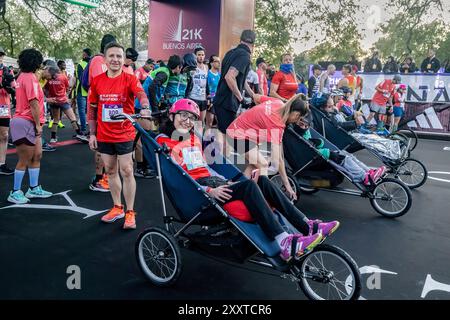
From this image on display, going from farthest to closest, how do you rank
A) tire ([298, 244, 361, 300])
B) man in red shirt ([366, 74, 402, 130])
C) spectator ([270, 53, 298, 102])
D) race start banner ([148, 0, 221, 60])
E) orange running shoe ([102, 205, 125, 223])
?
race start banner ([148, 0, 221, 60]) → man in red shirt ([366, 74, 402, 130]) → spectator ([270, 53, 298, 102]) → orange running shoe ([102, 205, 125, 223]) → tire ([298, 244, 361, 300])

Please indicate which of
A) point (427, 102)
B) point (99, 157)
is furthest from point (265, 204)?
point (427, 102)

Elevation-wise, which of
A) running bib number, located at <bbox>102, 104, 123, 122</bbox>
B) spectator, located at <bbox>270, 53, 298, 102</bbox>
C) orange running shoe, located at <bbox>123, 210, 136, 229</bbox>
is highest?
spectator, located at <bbox>270, 53, 298, 102</bbox>

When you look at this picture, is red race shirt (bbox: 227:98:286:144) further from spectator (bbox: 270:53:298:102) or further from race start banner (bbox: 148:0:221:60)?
race start banner (bbox: 148:0:221:60)

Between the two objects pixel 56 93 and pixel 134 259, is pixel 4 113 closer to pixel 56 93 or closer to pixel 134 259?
pixel 56 93

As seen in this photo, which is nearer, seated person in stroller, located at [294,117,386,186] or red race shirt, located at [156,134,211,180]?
red race shirt, located at [156,134,211,180]

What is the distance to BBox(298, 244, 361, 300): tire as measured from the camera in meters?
2.63

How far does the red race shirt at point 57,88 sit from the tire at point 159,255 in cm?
589

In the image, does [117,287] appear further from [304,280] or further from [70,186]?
[70,186]

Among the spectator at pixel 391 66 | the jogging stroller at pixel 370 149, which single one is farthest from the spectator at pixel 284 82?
the spectator at pixel 391 66

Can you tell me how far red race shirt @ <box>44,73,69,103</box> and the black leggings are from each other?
632 centimetres

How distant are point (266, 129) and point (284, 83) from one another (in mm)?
3381

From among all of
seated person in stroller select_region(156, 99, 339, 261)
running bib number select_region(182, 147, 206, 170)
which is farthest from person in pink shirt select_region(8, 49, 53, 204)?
running bib number select_region(182, 147, 206, 170)
